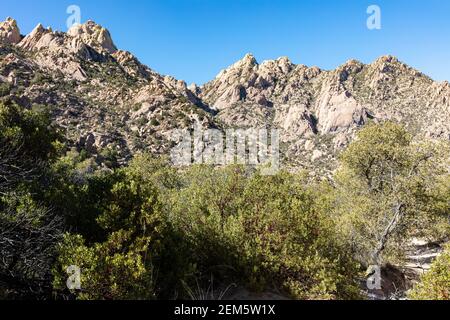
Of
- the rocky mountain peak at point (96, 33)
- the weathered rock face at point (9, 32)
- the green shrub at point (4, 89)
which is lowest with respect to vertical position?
the green shrub at point (4, 89)

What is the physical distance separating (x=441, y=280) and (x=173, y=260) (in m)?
10.2

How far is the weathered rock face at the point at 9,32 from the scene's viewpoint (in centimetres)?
12975

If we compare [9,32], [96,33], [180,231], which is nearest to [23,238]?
[180,231]

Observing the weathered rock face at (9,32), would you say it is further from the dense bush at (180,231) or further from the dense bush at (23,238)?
the dense bush at (23,238)

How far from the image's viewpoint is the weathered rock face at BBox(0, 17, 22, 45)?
130 m

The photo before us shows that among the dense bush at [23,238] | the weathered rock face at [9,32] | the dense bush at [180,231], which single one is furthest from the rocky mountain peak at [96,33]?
the dense bush at [23,238]

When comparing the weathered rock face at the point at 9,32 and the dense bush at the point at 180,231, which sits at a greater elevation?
the weathered rock face at the point at 9,32

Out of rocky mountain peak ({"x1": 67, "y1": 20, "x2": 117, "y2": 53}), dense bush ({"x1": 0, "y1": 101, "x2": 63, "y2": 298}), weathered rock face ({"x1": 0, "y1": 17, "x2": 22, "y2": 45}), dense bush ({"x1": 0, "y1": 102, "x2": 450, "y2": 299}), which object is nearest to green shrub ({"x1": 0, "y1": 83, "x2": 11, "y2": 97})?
weathered rock face ({"x1": 0, "y1": 17, "x2": 22, "y2": 45})

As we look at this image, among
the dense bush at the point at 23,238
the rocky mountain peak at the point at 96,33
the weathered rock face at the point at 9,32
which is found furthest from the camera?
the rocky mountain peak at the point at 96,33

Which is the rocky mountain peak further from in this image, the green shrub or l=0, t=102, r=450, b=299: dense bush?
l=0, t=102, r=450, b=299: dense bush

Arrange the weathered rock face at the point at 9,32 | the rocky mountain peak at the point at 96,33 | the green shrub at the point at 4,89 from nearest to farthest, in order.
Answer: the green shrub at the point at 4,89 < the weathered rock face at the point at 9,32 < the rocky mountain peak at the point at 96,33
